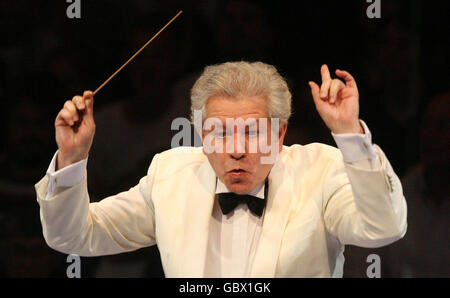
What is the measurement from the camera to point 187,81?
3.16 meters

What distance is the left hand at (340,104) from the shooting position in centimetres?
231

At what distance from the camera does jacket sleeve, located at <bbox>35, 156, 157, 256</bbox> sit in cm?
254

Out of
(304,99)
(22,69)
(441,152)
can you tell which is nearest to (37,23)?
(22,69)

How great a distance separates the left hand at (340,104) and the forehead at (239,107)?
254 mm

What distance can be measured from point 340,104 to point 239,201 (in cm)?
52

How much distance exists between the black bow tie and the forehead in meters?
0.27

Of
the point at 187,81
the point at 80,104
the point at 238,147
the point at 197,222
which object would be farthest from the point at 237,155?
the point at 187,81

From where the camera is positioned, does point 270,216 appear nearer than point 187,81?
Yes

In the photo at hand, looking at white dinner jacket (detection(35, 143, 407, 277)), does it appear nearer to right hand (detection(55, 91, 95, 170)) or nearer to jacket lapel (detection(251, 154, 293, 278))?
jacket lapel (detection(251, 154, 293, 278))

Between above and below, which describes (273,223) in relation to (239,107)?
below

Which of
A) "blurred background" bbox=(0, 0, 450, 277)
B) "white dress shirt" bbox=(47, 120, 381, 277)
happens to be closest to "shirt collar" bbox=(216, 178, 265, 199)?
"white dress shirt" bbox=(47, 120, 381, 277)

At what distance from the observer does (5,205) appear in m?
3.22

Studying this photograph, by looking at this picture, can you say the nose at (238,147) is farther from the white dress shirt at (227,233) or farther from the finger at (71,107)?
the finger at (71,107)

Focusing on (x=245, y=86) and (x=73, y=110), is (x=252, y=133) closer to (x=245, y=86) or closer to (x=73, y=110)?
(x=245, y=86)
